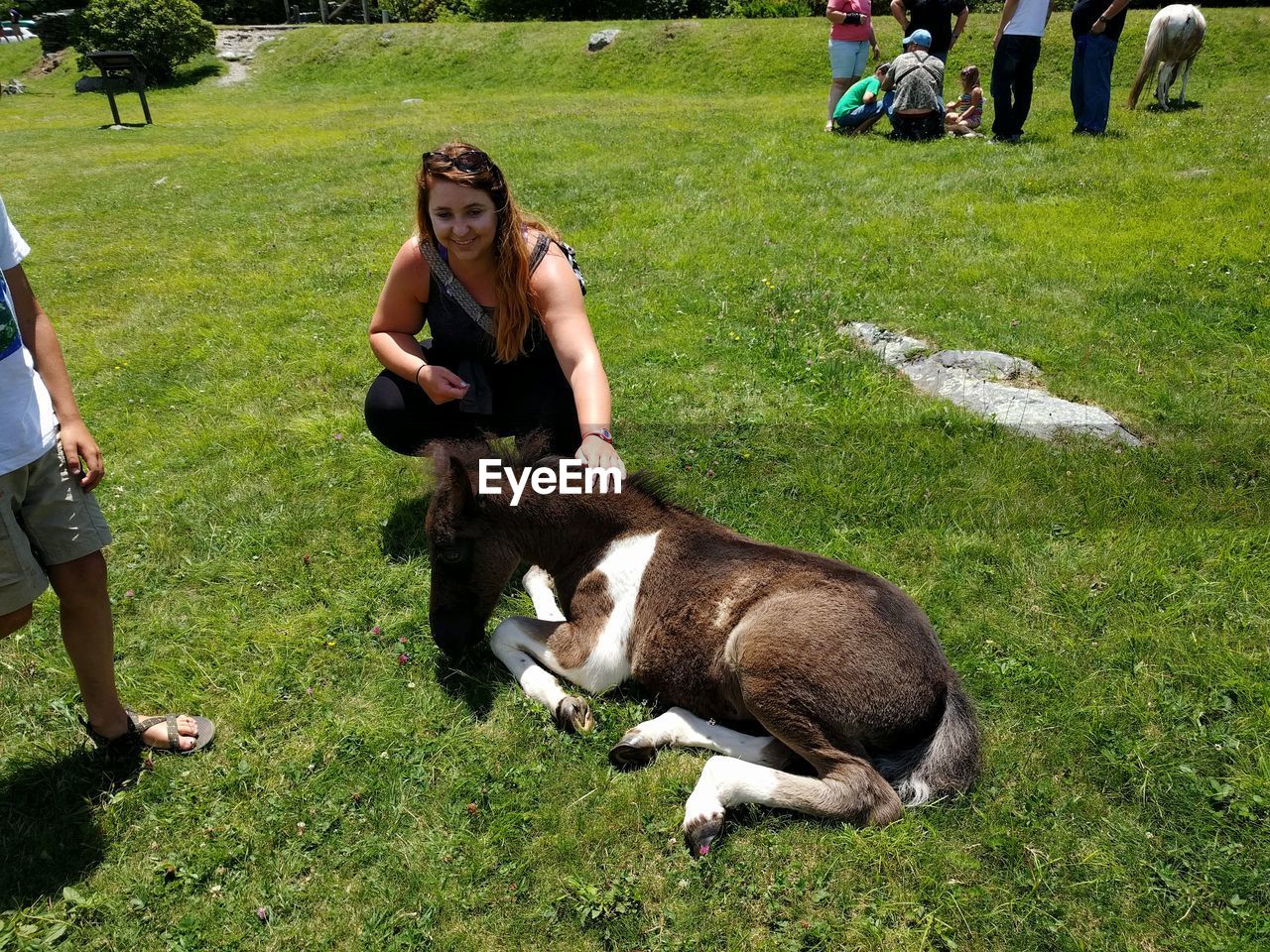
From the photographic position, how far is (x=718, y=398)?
21.2ft

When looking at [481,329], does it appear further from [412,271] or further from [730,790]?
[730,790]

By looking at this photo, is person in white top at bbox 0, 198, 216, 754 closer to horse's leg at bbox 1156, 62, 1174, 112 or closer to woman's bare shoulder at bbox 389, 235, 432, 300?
woman's bare shoulder at bbox 389, 235, 432, 300

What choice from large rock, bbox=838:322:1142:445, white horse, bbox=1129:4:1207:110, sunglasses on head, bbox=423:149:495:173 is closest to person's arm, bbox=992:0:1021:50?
white horse, bbox=1129:4:1207:110

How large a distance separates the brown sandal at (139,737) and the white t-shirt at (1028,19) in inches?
527

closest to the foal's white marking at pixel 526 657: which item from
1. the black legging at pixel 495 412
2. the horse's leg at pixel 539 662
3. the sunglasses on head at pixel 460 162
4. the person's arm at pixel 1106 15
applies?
the horse's leg at pixel 539 662

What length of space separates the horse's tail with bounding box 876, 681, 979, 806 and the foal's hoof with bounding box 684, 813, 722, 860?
75cm

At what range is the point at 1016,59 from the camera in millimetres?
11727

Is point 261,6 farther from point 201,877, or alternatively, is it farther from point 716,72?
point 201,877

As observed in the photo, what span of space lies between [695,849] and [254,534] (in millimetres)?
3527

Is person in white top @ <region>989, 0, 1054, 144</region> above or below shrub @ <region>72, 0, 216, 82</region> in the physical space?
below

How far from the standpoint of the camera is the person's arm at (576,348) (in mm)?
3971

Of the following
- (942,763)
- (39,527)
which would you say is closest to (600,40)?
(39,527)

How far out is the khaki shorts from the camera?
285 centimetres

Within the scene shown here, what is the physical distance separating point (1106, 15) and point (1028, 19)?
1.26 m
